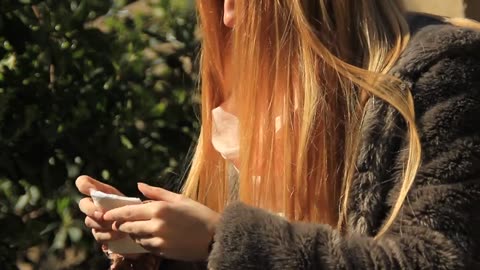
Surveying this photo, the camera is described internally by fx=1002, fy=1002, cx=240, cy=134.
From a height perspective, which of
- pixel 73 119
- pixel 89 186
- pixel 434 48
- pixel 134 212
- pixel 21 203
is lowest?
pixel 21 203

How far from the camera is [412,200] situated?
1.72 metres

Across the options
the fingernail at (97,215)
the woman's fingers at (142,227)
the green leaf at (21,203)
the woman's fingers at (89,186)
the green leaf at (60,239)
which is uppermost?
the woman's fingers at (142,227)

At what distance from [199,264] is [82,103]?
1551 mm

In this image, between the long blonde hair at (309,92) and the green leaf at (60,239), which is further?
the green leaf at (60,239)

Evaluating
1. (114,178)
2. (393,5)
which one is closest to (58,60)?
(114,178)

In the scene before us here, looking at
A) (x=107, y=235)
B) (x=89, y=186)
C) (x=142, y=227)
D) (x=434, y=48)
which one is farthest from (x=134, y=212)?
(x=434, y=48)

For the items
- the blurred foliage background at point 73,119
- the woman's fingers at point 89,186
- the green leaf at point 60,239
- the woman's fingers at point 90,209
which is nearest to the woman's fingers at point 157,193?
the woman's fingers at point 90,209

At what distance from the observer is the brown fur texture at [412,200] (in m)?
1.68

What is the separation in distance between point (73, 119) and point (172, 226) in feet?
5.59

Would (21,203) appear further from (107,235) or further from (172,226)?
(172,226)

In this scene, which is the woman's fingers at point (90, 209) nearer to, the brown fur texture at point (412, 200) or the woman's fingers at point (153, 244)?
the woman's fingers at point (153, 244)

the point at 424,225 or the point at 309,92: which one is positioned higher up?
the point at 309,92

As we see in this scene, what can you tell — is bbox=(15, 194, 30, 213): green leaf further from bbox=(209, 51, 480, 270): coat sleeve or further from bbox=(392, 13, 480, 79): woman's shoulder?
bbox=(392, 13, 480, 79): woman's shoulder

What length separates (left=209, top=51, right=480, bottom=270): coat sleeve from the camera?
1.67 metres
